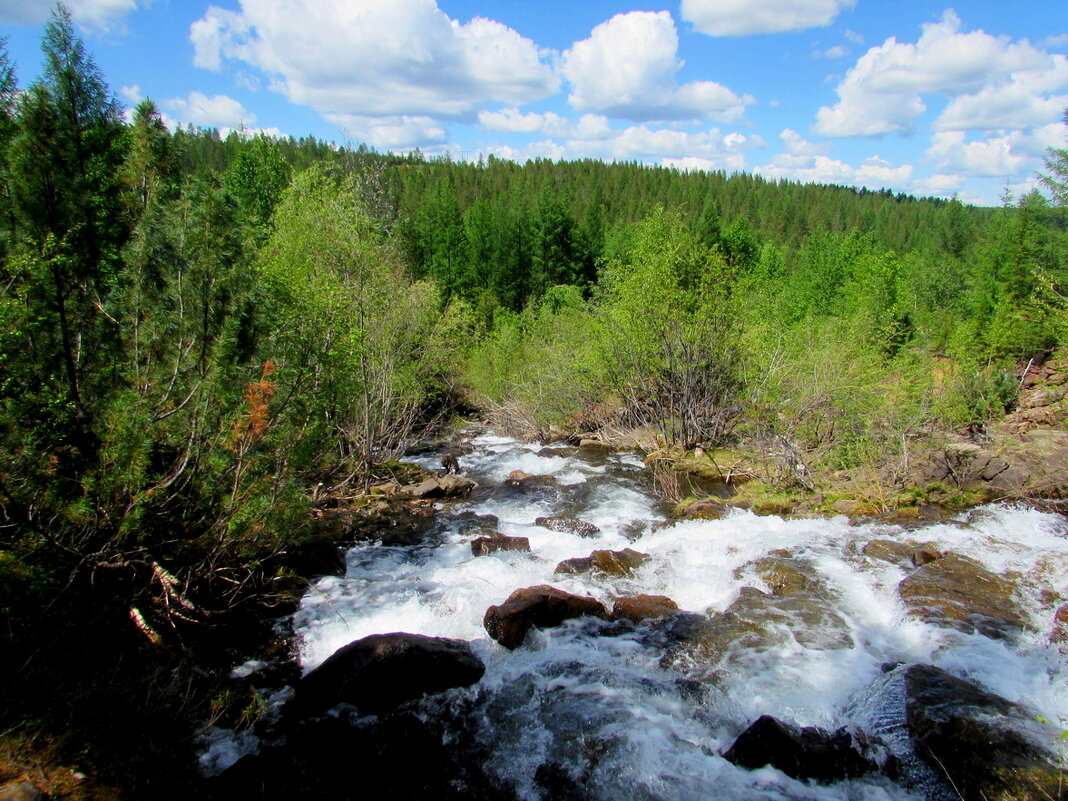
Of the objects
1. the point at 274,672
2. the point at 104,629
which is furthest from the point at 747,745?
the point at 104,629

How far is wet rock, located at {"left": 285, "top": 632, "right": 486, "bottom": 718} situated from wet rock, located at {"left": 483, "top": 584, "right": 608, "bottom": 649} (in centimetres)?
88

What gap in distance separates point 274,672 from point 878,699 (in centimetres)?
784

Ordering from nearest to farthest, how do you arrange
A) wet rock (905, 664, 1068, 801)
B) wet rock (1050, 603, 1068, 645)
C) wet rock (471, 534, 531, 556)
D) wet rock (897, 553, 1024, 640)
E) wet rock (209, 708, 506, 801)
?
wet rock (905, 664, 1068, 801)
wet rock (209, 708, 506, 801)
wet rock (1050, 603, 1068, 645)
wet rock (897, 553, 1024, 640)
wet rock (471, 534, 531, 556)

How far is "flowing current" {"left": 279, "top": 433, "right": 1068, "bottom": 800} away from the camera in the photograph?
6488mm

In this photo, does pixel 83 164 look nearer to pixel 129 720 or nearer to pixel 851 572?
pixel 129 720

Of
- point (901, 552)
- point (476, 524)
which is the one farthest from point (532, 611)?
point (901, 552)

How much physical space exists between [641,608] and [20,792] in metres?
7.68

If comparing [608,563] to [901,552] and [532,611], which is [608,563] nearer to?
[532,611]

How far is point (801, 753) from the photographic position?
247 inches

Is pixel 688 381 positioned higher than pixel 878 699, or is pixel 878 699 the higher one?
pixel 688 381

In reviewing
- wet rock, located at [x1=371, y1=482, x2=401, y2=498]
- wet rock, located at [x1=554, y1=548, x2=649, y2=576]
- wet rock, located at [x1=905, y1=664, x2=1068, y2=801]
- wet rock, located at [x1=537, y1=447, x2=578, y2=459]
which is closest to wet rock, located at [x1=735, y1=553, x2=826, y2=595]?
wet rock, located at [x1=554, y1=548, x2=649, y2=576]

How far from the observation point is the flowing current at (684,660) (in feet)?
21.3

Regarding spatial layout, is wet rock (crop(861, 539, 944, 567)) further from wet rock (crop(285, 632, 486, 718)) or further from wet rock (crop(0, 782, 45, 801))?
wet rock (crop(0, 782, 45, 801))

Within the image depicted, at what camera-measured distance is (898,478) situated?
14.1 meters
